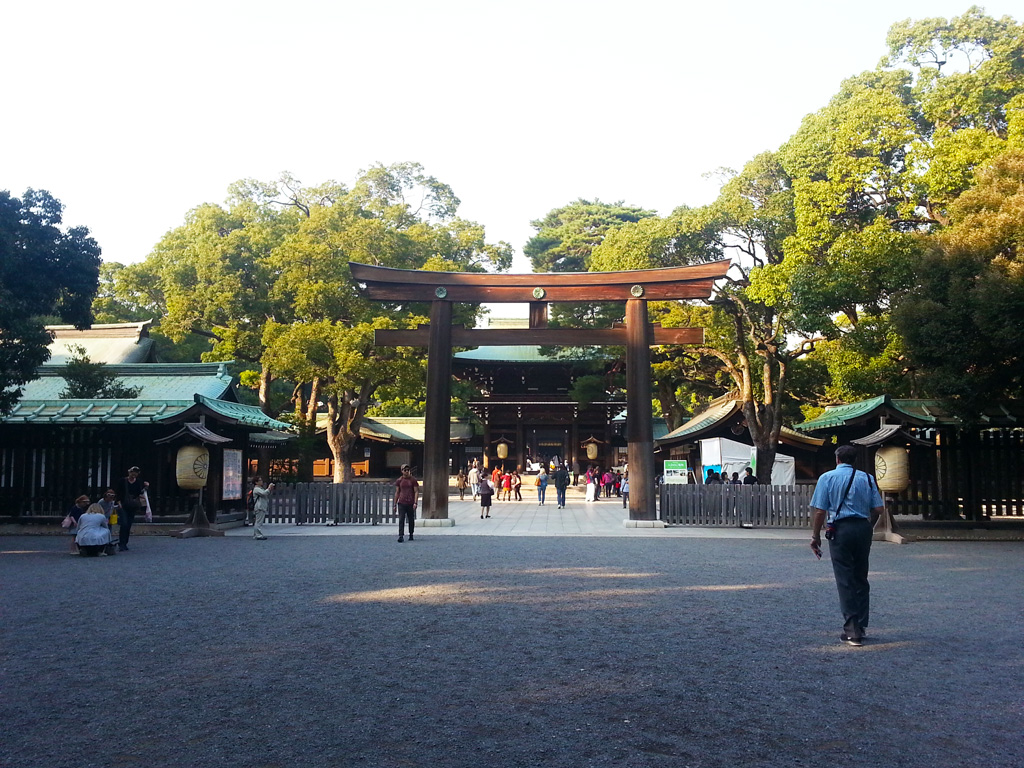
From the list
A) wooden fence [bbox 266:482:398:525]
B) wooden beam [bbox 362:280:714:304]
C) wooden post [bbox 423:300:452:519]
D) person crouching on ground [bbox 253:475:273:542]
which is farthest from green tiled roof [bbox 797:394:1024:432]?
person crouching on ground [bbox 253:475:273:542]

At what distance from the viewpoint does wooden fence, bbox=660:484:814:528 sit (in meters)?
18.8

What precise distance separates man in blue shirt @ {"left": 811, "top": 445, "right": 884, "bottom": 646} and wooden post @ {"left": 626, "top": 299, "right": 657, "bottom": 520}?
1183cm

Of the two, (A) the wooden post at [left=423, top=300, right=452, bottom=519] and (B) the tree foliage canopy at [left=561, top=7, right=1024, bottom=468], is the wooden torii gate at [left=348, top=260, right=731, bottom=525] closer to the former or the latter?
(A) the wooden post at [left=423, top=300, right=452, bottom=519]

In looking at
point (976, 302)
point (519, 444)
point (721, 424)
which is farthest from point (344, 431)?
point (976, 302)

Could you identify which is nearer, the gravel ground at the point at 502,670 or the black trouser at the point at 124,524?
the gravel ground at the point at 502,670

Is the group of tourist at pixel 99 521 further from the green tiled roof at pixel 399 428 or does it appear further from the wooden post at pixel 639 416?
the green tiled roof at pixel 399 428

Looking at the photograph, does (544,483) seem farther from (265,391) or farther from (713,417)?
(265,391)

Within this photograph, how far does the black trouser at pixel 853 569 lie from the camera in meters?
6.53

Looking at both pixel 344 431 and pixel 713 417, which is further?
pixel 344 431

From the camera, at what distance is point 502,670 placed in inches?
223

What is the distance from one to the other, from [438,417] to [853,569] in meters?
13.9

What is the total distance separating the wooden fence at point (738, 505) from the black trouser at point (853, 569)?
1246 centimetres

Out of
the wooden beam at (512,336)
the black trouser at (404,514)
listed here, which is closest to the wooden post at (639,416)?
the wooden beam at (512,336)

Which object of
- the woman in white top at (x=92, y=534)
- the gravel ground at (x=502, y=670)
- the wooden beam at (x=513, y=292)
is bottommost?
the gravel ground at (x=502, y=670)
